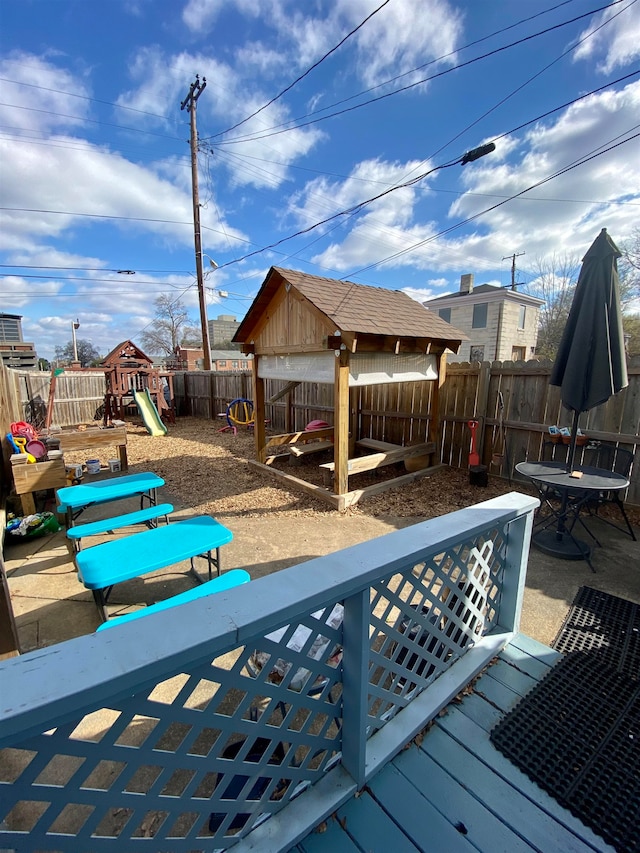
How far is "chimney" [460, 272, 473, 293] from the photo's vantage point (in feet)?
62.7

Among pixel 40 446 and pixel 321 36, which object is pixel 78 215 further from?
pixel 40 446

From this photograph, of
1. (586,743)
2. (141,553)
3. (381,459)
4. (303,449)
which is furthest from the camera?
(303,449)

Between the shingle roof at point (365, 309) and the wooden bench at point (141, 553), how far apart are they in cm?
306

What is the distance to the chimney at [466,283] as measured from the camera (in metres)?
19.1

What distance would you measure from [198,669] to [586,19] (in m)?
7.91

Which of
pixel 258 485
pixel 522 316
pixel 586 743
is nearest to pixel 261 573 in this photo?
pixel 586 743

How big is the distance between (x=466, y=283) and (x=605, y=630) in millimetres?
19961

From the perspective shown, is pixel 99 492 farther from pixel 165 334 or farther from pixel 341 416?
pixel 165 334

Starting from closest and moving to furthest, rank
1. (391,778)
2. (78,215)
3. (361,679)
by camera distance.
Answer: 1. (361,679)
2. (391,778)
3. (78,215)

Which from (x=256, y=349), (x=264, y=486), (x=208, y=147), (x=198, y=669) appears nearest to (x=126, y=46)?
(x=256, y=349)

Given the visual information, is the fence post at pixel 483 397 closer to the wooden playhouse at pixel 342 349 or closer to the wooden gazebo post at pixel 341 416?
the wooden playhouse at pixel 342 349

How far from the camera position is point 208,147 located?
12727 mm

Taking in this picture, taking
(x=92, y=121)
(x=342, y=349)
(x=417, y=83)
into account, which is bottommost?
(x=342, y=349)

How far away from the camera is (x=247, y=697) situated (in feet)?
3.40
